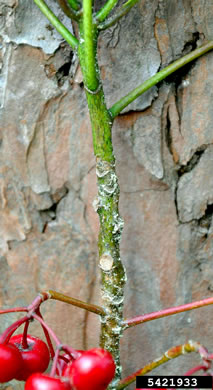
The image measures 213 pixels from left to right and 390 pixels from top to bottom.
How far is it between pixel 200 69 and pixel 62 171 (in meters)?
0.33

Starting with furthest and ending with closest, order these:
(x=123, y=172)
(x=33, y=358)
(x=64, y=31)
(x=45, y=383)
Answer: (x=123, y=172) → (x=64, y=31) → (x=33, y=358) → (x=45, y=383)

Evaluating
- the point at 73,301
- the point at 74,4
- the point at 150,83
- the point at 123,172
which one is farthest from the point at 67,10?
the point at 73,301

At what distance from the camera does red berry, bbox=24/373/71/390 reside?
58cm

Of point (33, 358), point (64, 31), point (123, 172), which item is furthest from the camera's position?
point (123, 172)

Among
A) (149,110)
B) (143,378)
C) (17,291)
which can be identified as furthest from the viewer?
(17,291)

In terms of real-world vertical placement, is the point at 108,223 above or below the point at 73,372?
above

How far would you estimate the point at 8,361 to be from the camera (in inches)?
25.3

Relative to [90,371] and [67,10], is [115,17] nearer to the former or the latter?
[67,10]

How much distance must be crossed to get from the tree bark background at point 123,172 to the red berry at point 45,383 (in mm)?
413

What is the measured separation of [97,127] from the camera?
0.82m

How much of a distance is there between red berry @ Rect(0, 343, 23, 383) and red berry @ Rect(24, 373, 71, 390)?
0.05 metres

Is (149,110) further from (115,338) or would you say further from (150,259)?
(115,338)

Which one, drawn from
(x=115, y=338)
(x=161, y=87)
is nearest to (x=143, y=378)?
(x=115, y=338)

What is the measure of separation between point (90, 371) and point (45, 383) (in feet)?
0.18
